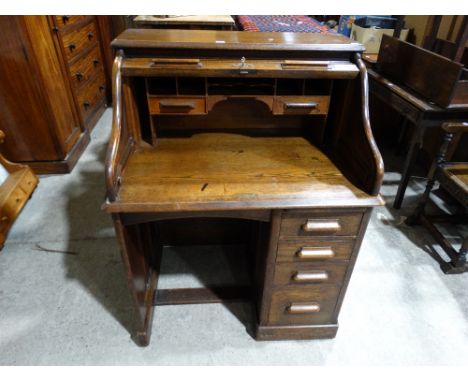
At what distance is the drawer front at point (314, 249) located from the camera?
1.22 metres

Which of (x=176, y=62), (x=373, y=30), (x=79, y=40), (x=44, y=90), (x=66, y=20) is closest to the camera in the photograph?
(x=176, y=62)

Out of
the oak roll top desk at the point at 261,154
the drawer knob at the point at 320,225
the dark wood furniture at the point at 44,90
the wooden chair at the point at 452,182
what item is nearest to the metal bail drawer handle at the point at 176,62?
the oak roll top desk at the point at 261,154

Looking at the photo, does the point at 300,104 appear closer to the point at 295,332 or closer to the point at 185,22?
the point at 295,332

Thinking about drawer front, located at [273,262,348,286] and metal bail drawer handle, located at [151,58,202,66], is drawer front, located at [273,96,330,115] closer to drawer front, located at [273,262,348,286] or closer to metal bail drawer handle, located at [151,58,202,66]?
metal bail drawer handle, located at [151,58,202,66]

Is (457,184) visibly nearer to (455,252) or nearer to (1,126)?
(455,252)

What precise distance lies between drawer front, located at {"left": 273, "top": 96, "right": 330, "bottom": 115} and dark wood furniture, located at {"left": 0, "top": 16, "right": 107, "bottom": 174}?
1859mm

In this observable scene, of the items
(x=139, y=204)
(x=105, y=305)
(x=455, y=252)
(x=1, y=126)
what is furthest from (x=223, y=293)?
(x=1, y=126)

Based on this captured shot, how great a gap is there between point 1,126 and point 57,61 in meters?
0.63

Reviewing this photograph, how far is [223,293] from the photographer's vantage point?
1706 mm

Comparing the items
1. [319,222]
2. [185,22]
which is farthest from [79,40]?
[319,222]

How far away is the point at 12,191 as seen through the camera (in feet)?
6.75

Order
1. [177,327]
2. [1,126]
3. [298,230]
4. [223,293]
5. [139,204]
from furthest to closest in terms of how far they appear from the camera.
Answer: [1,126] < [223,293] < [177,327] < [298,230] < [139,204]

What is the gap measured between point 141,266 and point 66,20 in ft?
7.64

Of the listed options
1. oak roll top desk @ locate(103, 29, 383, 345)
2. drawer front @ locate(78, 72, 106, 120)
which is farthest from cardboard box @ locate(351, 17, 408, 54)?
drawer front @ locate(78, 72, 106, 120)
